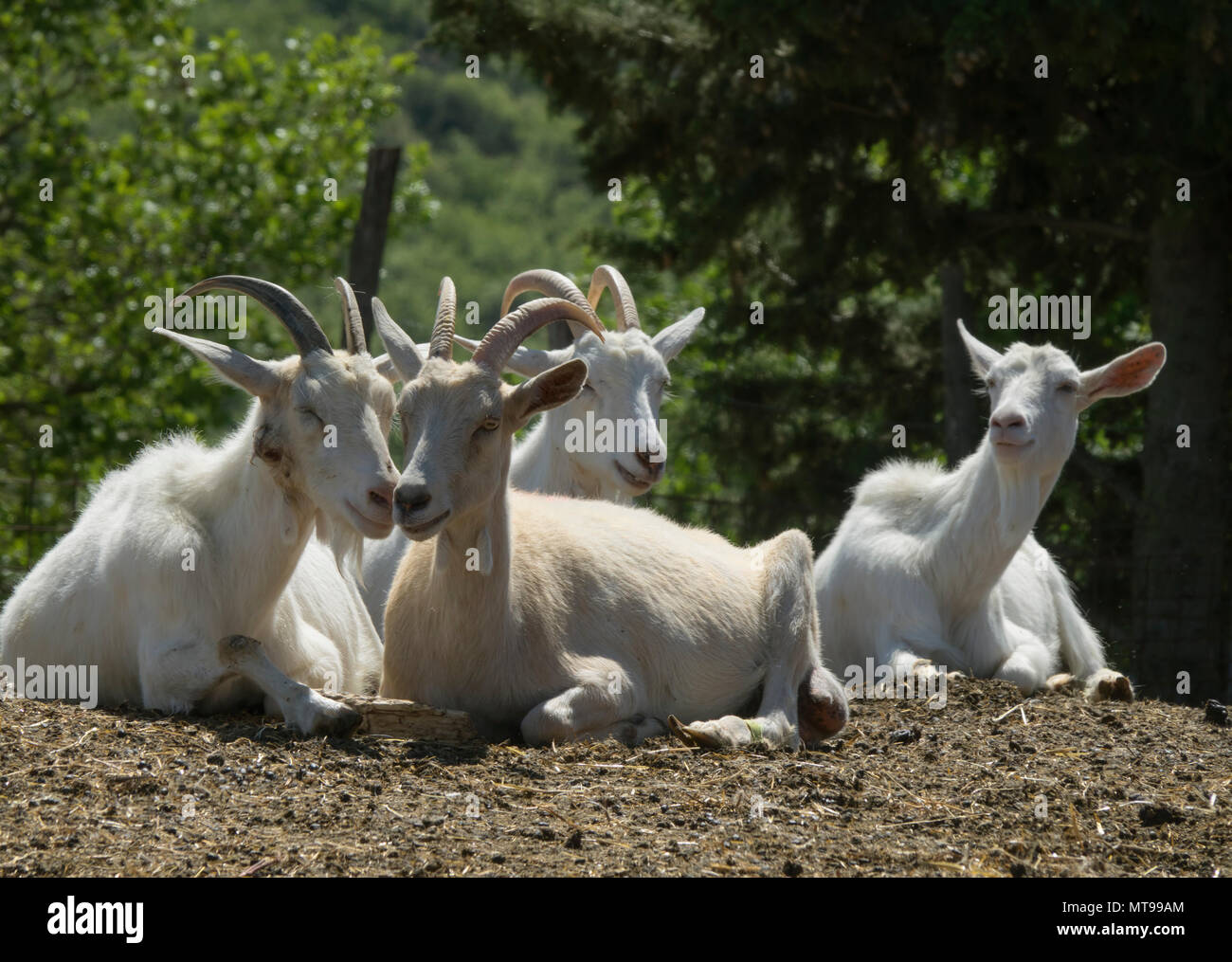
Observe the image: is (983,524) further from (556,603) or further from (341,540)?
(341,540)

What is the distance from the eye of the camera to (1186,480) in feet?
32.2

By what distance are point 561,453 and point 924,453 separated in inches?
223

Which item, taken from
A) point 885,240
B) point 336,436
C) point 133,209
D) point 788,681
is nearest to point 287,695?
point 336,436

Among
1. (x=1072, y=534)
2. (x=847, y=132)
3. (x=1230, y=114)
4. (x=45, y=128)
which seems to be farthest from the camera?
(x=45, y=128)

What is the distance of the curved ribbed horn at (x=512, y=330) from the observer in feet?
17.6

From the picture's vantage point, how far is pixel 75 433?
50.1ft

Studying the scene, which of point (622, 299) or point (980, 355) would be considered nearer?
point (622, 299)

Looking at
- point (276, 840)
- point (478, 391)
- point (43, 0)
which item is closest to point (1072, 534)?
point (478, 391)

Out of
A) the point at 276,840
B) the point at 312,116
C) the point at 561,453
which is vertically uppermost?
the point at 312,116

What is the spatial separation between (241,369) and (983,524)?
13.5 feet

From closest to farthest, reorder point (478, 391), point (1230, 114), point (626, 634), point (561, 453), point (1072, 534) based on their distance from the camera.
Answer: point (478, 391)
point (626, 634)
point (561, 453)
point (1230, 114)
point (1072, 534)

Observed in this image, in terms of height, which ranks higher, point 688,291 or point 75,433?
point 688,291

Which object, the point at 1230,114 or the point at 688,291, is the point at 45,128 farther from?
the point at 1230,114

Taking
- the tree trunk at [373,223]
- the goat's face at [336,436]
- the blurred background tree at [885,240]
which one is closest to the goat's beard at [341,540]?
the goat's face at [336,436]
